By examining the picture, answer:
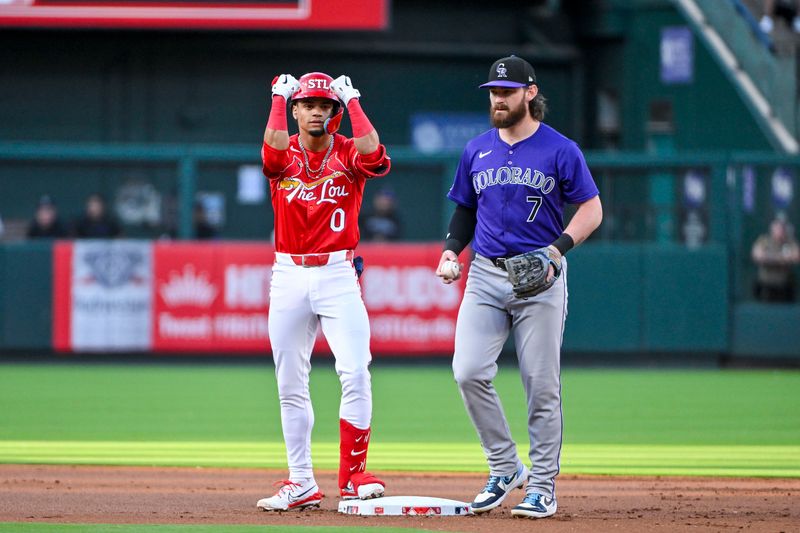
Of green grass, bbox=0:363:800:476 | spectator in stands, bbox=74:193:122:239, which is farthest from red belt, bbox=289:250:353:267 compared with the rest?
spectator in stands, bbox=74:193:122:239

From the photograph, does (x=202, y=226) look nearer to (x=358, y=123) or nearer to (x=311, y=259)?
(x=311, y=259)

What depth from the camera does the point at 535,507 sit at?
6250mm

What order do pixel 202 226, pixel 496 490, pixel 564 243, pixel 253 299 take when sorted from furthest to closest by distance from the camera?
1. pixel 202 226
2. pixel 253 299
3. pixel 496 490
4. pixel 564 243

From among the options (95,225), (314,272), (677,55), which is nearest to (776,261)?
(677,55)

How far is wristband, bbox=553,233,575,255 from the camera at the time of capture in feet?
20.6

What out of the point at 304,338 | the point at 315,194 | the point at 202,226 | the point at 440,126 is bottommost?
the point at 304,338

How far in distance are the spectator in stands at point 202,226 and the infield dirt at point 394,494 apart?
813 centimetres

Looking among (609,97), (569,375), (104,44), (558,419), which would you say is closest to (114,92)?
(104,44)

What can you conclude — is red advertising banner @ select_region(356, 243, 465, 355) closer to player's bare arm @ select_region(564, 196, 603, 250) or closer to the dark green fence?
the dark green fence

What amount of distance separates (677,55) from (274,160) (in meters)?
16.9

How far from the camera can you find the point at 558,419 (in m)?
6.40

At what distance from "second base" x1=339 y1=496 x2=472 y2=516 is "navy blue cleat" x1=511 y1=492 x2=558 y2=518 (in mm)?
277

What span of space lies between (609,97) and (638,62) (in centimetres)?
101

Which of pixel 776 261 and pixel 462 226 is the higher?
pixel 462 226
